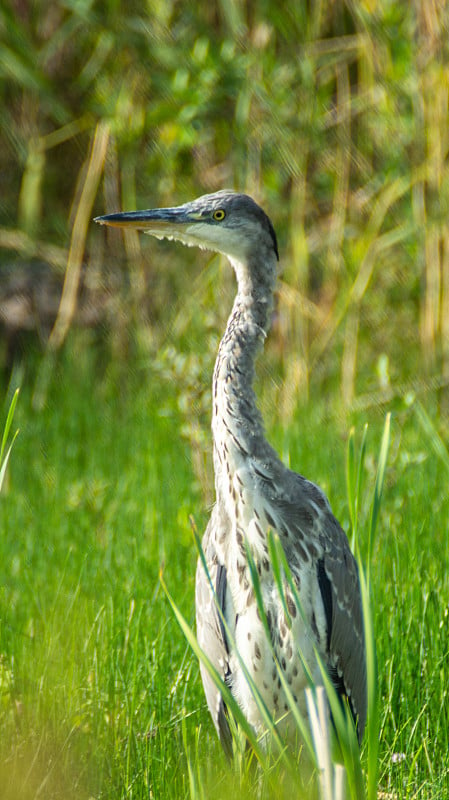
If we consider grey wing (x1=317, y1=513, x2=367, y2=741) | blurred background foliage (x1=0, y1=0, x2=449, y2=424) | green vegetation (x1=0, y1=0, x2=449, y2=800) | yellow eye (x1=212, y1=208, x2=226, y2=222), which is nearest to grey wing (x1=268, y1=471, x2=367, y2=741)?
grey wing (x1=317, y1=513, x2=367, y2=741)

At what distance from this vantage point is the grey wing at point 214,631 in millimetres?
2762

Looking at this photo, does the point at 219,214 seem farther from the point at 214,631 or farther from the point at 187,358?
the point at 187,358

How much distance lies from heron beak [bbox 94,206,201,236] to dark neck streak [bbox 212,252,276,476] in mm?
298

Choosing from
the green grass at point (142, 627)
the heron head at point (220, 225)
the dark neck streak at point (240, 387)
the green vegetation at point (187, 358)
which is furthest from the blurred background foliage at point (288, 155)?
the dark neck streak at point (240, 387)

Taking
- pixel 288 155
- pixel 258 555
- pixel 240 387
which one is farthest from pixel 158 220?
pixel 288 155

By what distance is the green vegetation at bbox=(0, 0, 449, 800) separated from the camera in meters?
2.87

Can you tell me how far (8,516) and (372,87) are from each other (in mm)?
3521

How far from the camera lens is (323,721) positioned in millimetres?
1698

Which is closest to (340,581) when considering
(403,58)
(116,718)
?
(116,718)

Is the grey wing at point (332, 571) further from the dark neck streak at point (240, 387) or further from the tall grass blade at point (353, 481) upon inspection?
the tall grass blade at point (353, 481)

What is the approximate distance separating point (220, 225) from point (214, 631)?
117 cm

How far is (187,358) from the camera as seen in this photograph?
4.41 m

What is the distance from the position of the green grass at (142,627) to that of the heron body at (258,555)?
0.72 feet

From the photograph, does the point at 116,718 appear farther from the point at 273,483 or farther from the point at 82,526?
the point at 82,526
